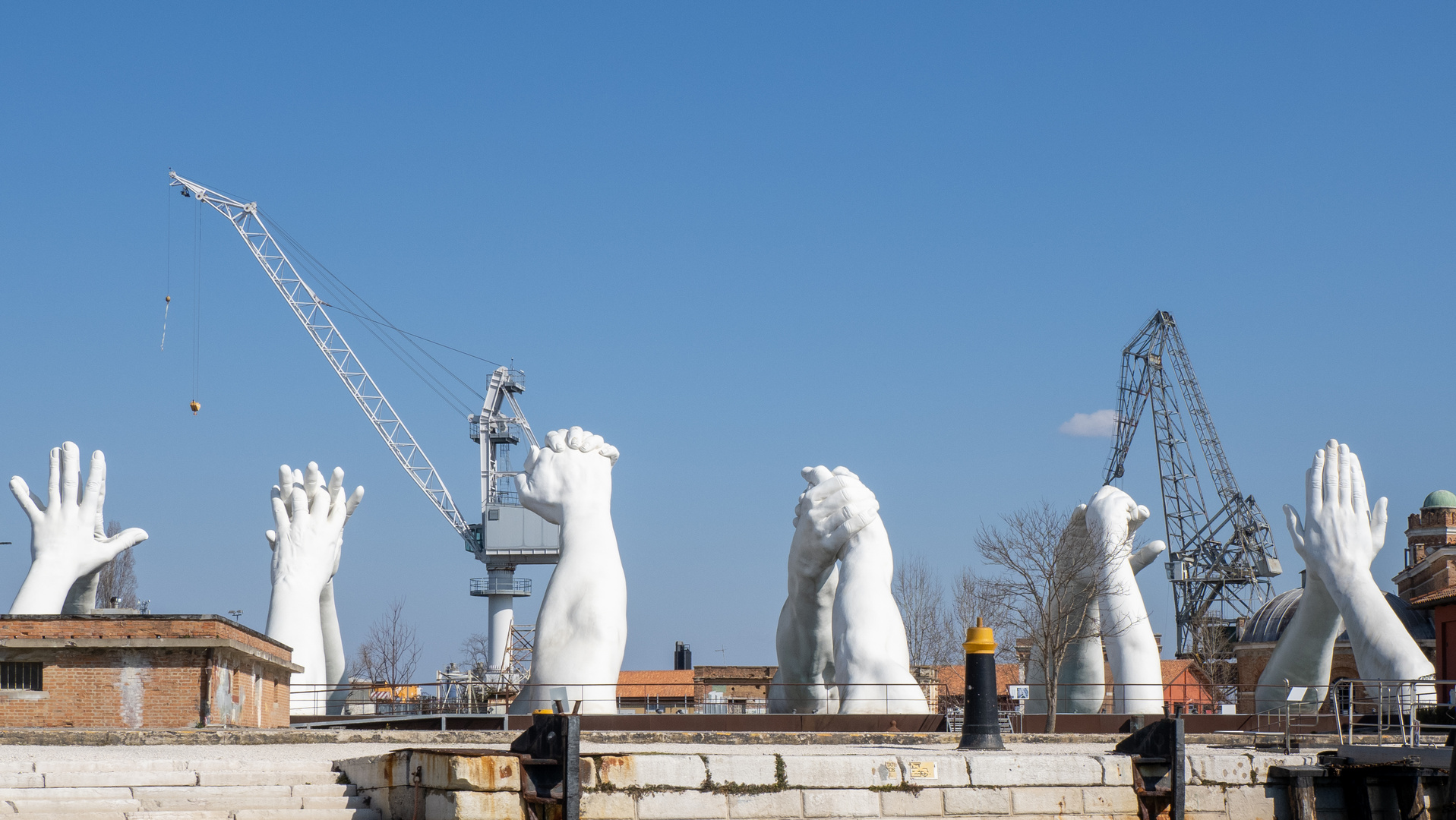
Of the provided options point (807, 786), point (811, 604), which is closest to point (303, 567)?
point (811, 604)

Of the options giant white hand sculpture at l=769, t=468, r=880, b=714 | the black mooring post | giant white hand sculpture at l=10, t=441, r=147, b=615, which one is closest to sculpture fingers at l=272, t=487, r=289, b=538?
giant white hand sculpture at l=10, t=441, r=147, b=615

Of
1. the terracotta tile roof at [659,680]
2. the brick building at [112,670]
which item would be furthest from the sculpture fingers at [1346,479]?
the terracotta tile roof at [659,680]

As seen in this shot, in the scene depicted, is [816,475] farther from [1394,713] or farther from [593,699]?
[1394,713]

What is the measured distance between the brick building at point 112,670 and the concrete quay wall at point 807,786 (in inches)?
545

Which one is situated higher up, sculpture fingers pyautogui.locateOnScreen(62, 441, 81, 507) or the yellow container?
sculpture fingers pyautogui.locateOnScreen(62, 441, 81, 507)

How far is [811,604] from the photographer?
29328mm

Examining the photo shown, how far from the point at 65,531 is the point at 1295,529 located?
82.1ft

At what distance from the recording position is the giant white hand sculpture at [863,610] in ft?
84.7

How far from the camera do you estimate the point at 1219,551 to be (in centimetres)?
8562

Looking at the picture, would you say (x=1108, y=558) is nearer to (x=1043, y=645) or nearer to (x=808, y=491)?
(x=1043, y=645)

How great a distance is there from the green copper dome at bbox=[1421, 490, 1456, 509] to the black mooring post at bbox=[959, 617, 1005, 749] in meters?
63.3

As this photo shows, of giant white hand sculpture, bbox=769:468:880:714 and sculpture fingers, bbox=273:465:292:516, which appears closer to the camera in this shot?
giant white hand sculpture, bbox=769:468:880:714

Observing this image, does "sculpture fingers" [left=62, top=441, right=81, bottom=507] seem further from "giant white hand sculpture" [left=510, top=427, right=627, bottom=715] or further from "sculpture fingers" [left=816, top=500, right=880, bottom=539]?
"sculpture fingers" [left=816, top=500, right=880, bottom=539]

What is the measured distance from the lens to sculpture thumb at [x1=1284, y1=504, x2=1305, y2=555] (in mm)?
29067
